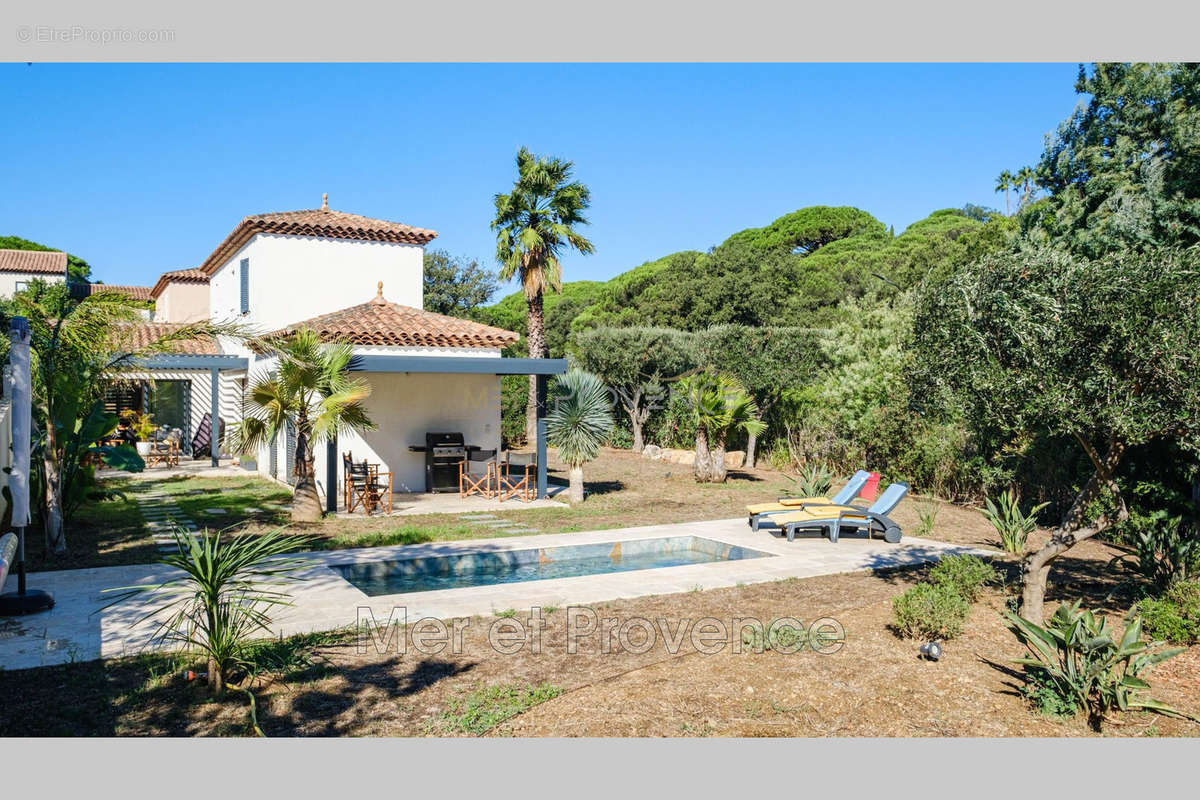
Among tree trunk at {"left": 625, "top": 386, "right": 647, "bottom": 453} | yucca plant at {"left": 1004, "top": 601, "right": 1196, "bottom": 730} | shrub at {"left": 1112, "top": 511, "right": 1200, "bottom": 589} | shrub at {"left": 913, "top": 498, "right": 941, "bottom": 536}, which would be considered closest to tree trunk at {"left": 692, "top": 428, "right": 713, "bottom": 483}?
shrub at {"left": 913, "top": 498, "right": 941, "bottom": 536}

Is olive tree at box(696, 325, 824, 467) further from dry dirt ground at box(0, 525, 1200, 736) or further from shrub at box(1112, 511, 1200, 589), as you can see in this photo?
dry dirt ground at box(0, 525, 1200, 736)

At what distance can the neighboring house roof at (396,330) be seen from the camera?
16.3 meters

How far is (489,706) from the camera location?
5.38m

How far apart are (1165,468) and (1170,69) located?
20.3ft

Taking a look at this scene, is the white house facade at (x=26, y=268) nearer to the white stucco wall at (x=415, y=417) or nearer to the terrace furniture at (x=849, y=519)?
the white stucco wall at (x=415, y=417)

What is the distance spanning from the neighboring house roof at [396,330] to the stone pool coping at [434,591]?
6377mm

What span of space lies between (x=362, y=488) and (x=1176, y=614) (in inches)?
487

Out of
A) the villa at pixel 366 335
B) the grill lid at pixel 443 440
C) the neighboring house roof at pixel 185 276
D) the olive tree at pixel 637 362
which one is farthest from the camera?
the neighboring house roof at pixel 185 276

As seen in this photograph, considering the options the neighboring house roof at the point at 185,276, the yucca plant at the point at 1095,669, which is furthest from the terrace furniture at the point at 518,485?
the neighboring house roof at the point at 185,276

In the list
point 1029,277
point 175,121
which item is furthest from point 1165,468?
point 175,121

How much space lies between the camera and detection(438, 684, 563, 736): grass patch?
5047mm

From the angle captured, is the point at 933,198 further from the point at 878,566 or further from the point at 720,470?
the point at 878,566

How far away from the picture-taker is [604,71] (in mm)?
16562

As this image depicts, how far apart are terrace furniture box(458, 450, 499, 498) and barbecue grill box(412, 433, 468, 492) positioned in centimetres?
19
